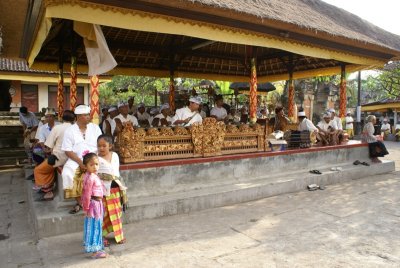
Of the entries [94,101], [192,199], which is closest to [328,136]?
[192,199]

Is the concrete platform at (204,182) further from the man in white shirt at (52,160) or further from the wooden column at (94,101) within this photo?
the wooden column at (94,101)

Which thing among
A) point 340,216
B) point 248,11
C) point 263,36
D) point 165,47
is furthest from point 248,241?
point 165,47

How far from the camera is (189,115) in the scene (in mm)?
6609

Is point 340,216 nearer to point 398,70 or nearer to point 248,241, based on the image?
point 248,241

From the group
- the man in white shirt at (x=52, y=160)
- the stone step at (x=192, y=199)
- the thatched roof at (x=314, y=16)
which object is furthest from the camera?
the thatched roof at (x=314, y=16)

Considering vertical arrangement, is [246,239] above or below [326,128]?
below

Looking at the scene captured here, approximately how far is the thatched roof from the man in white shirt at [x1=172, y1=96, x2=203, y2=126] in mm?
1875

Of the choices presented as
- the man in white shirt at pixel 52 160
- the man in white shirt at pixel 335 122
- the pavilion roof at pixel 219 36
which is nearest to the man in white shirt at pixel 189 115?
the pavilion roof at pixel 219 36

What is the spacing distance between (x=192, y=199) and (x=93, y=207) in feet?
7.14

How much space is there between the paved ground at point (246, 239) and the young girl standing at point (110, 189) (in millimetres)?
231

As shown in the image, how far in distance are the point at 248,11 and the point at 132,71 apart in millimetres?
6128

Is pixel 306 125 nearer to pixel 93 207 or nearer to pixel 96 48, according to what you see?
pixel 96 48

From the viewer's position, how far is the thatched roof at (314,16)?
610cm

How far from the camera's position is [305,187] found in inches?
285
